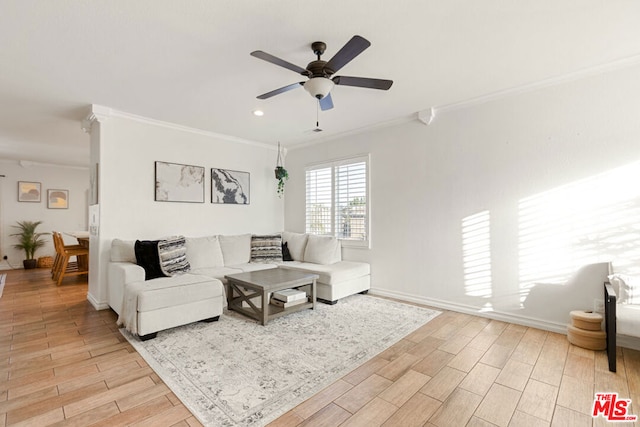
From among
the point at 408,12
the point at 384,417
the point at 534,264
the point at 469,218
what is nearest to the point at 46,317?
the point at 384,417

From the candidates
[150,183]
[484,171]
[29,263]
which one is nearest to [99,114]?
[150,183]

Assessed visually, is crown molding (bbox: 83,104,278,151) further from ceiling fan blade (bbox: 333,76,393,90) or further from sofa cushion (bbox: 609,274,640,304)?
sofa cushion (bbox: 609,274,640,304)

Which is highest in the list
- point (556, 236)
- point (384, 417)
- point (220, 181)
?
point (220, 181)

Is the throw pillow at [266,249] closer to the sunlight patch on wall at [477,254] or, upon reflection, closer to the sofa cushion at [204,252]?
the sofa cushion at [204,252]

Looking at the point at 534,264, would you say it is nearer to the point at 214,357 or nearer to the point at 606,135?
the point at 606,135

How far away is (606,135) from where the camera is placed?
9.30 feet

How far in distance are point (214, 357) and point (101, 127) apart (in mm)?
3256

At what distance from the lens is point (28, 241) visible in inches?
277

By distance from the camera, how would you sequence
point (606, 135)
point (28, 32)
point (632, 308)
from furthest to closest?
point (606, 135) < point (632, 308) < point (28, 32)

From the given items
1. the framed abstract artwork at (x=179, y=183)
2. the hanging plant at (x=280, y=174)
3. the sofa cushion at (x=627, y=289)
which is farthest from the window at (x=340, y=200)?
the sofa cushion at (x=627, y=289)

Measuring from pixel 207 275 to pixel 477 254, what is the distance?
3377mm

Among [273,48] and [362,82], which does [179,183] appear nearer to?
[273,48]

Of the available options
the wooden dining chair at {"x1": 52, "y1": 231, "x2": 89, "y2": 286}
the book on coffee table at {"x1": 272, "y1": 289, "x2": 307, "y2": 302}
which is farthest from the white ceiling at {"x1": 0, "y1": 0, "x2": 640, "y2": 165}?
the wooden dining chair at {"x1": 52, "y1": 231, "x2": 89, "y2": 286}

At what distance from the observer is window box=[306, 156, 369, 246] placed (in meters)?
4.74
